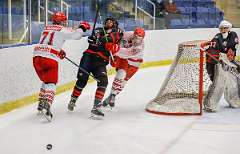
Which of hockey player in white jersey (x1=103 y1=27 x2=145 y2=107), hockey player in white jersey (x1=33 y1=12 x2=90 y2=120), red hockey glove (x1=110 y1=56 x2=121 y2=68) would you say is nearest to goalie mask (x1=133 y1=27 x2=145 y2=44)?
hockey player in white jersey (x1=103 y1=27 x2=145 y2=107)

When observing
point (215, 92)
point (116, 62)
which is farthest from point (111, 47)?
point (215, 92)

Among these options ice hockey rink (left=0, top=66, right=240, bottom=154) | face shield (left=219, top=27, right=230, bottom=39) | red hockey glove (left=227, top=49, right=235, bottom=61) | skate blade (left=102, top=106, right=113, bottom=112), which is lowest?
ice hockey rink (left=0, top=66, right=240, bottom=154)

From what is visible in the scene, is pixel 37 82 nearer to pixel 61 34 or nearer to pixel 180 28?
pixel 61 34

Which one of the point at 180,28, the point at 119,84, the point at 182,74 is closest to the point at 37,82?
the point at 119,84

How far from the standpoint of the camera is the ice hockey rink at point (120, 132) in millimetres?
4188

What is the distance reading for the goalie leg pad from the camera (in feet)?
19.1

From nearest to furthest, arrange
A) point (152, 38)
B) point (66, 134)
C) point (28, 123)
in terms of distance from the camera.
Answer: point (66, 134) → point (28, 123) → point (152, 38)

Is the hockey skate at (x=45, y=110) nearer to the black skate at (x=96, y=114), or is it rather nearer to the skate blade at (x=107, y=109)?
the black skate at (x=96, y=114)

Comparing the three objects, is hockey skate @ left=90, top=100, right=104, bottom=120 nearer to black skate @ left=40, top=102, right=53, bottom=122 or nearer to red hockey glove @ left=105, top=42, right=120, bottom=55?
black skate @ left=40, top=102, right=53, bottom=122

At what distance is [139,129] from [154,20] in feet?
19.6

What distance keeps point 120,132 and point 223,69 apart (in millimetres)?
1633

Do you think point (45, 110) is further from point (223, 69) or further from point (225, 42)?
point (225, 42)

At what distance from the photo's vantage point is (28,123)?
510 centimetres

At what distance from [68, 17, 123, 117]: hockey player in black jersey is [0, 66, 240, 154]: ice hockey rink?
33 centimetres
